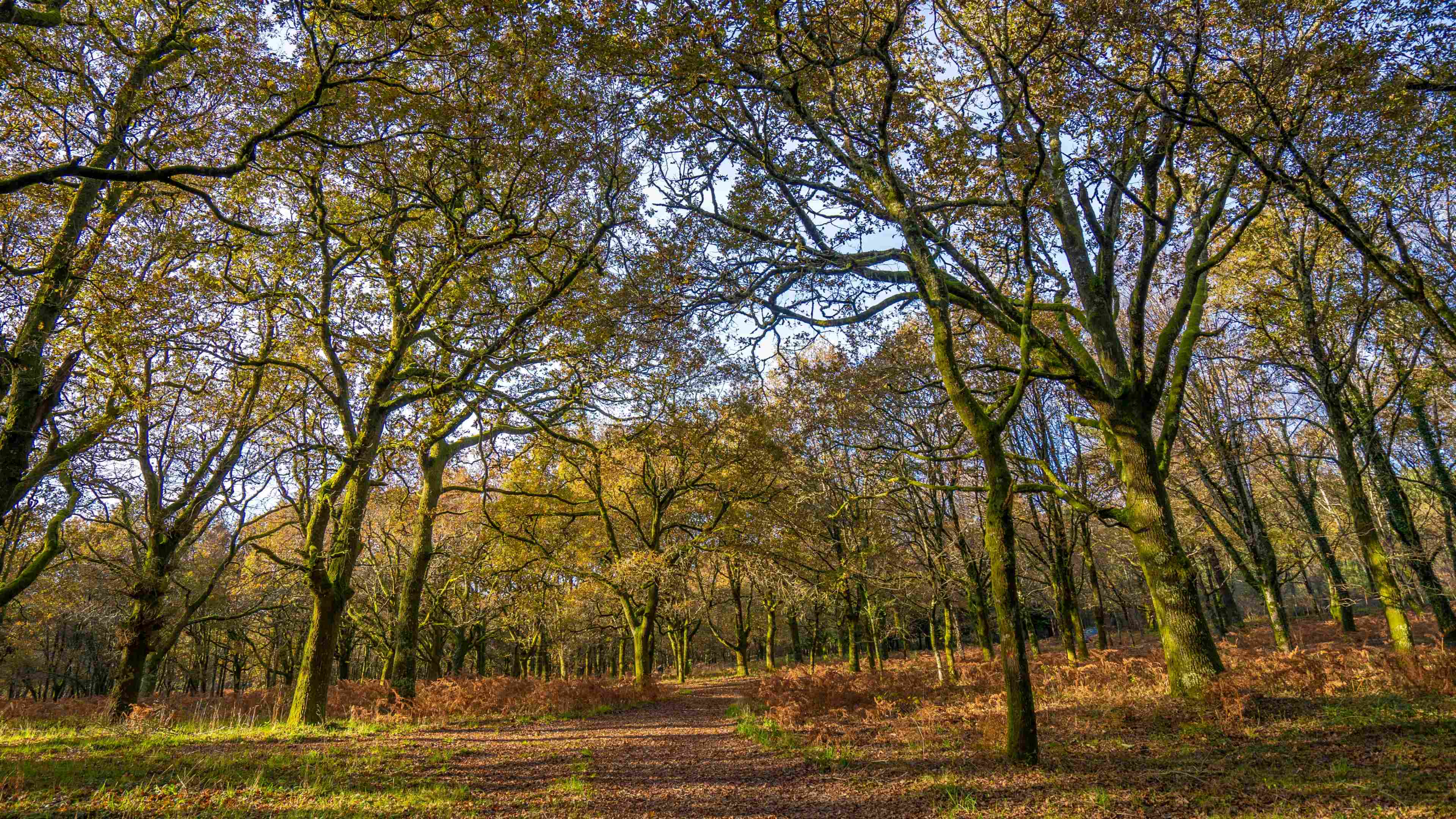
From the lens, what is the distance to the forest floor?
456 centimetres

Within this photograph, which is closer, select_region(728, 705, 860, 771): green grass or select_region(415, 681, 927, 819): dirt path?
select_region(415, 681, 927, 819): dirt path

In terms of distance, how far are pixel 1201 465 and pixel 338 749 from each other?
17240 mm

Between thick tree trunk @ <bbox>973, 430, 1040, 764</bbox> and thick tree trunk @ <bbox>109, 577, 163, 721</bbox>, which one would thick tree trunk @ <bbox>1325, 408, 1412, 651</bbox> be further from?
thick tree trunk @ <bbox>109, 577, 163, 721</bbox>

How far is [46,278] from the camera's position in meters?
7.23

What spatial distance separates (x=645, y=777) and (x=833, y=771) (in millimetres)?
2190

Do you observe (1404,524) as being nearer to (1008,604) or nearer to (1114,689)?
(1114,689)

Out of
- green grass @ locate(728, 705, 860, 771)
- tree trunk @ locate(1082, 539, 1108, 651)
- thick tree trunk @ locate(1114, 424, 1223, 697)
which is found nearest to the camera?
green grass @ locate(728, 705, 860, 771)

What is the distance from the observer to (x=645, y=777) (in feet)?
22.9

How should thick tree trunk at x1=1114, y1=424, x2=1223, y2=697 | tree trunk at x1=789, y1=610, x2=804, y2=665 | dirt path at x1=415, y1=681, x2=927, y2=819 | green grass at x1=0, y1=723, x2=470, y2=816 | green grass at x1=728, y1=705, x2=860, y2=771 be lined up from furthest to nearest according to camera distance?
tree trunk at x1=789, y1=610, x2=804, y2=665, thick tree trunk at x1=1114, y1=424, x2=1223, y2=697, green grass at x1=728, y1=705, x2=860, y2=771, dirt path at x1=415, y1=681, x2=927, y2=819, green grass at x1=0, y1=723, x2=470, y2=816

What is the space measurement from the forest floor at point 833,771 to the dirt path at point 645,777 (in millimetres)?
37

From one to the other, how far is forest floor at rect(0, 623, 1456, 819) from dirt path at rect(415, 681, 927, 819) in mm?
37

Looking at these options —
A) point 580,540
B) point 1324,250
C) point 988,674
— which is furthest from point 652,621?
point 1324,250

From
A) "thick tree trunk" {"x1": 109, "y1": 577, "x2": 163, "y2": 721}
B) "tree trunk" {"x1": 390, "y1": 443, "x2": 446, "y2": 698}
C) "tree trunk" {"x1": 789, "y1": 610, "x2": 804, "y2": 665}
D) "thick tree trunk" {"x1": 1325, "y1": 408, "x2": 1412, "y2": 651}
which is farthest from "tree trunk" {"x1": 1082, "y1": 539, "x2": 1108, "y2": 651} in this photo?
"thick tree trunk" {"x1": 109, "y1": 577, "x2": 163, "y2": 721}

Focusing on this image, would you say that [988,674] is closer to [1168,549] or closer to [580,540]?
[1168,549]
